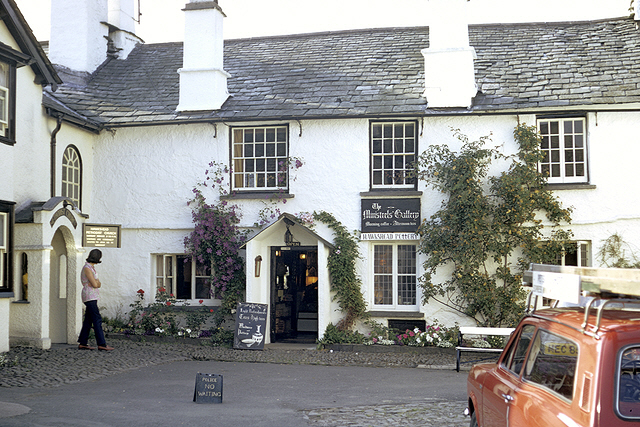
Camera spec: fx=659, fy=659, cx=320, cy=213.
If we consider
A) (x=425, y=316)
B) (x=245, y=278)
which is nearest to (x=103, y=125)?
(x=245, y=278)

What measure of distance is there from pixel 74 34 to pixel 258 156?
6.99 meters

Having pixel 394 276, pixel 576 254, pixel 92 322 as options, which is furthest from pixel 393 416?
pixel 576 254

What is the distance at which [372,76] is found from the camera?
15938 mm

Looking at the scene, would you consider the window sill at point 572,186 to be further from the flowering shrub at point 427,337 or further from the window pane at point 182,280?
the window pane at point 182,280

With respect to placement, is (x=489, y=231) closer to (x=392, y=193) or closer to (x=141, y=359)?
(x=392, y=193)

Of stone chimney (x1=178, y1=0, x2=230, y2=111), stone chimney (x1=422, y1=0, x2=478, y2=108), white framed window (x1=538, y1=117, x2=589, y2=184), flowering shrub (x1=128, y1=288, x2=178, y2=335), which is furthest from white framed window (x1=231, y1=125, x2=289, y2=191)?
white framed window (x1=538, y1=117, x2=589, y2=184)

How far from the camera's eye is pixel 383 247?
15.0 metres

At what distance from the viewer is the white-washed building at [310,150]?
14.0m

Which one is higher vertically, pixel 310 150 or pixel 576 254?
pixel 310 150

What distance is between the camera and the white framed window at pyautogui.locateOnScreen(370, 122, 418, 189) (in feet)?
48.8

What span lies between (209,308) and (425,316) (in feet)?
16.3

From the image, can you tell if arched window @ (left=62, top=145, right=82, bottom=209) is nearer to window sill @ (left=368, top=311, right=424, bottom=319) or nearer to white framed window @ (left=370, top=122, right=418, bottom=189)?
white framed window @ (left=370, top=122, right=418, bottom=189)

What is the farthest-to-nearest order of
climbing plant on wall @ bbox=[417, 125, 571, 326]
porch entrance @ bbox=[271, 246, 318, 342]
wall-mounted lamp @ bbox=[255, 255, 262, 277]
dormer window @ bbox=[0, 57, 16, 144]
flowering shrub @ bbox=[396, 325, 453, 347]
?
porch entrance @ bbox=[271, 246, 318, 342], wall-mounted lamp @ bbox=[255, 255, 262, 277], flowering shrub @ bbox=[396, 325, 453, 347], climbing plant on wall @ bbox=[417, 125, 571, 326], dormer window @ bbox=[0, 57, 16, 144]

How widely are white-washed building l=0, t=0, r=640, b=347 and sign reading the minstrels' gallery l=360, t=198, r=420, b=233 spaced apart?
0.03m
